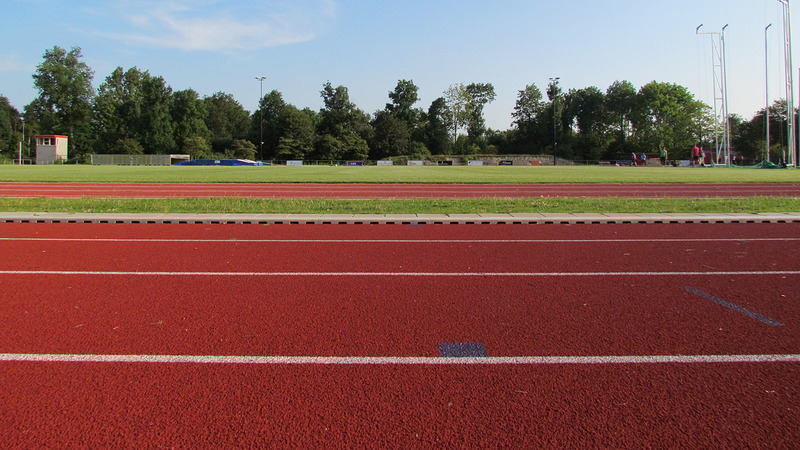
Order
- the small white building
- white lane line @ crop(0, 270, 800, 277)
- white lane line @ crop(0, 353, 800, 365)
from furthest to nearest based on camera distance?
the small white building < white lane line @ crop(0, 270, 800, 277) < white lane line @ crop(0, 353, 800, 365)

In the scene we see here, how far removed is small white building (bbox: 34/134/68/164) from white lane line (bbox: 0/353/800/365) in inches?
3204

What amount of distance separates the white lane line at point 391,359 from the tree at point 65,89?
97583 mm

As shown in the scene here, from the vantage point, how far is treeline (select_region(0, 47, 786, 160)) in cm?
8469

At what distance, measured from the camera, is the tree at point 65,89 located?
8725cm

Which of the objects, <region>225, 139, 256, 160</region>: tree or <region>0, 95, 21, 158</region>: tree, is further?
<region>0, 95, 21, 158</region>: tree

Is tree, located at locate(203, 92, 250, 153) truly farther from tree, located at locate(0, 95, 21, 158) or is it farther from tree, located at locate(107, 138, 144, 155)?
tree, located at locate(0, 95, 21, 158)

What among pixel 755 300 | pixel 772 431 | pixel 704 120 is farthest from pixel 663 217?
pixel 704 120

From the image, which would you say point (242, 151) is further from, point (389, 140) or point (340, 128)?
point (389, 140)

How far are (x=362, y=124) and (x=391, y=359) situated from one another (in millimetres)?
100093

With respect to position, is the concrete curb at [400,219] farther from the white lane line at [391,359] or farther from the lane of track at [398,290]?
the white lane line at [391,359]

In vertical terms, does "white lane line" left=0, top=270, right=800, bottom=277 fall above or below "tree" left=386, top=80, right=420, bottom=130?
below

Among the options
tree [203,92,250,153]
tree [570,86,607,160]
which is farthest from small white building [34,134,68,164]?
tree [570,86,607,160]

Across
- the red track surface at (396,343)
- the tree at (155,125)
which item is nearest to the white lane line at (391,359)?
the red track surface at (396,343)

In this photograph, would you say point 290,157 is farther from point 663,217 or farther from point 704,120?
point 663,217
